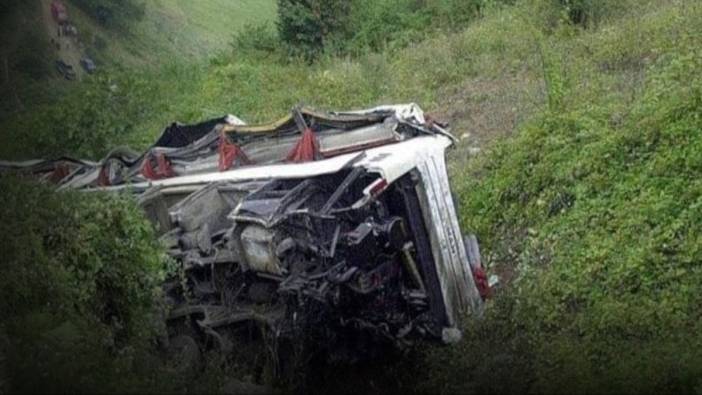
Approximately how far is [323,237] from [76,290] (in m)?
2.03

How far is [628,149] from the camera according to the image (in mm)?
9523

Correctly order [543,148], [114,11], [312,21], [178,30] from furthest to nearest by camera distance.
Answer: [178,30] → [312,21] → [114,11] → [543,148]

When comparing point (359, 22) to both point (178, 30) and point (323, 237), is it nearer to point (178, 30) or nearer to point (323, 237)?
point (178, 30)

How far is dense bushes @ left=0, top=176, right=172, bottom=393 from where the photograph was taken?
4754mm

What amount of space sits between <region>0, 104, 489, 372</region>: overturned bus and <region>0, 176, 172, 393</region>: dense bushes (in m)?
0.93

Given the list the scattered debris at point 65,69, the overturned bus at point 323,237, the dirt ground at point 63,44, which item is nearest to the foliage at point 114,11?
the dirt ground at point 63,44

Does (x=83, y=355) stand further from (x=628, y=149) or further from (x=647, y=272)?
(x=628, y=149)

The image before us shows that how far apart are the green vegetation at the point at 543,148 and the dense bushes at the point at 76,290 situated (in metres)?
0.05

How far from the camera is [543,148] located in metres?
10.4

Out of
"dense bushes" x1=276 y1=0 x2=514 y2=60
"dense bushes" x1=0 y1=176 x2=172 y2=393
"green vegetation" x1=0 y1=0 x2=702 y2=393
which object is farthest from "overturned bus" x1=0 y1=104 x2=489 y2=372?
"dense bushes" x1=276 y1=0 x2=514 y2=60

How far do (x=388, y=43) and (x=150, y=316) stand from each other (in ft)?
43.1

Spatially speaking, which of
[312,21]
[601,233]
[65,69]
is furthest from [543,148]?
[312,21]

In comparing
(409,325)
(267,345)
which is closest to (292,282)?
(267,345)

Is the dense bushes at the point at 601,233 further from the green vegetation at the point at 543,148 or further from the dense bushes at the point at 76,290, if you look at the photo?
the dense bushes at the point at 76,290
